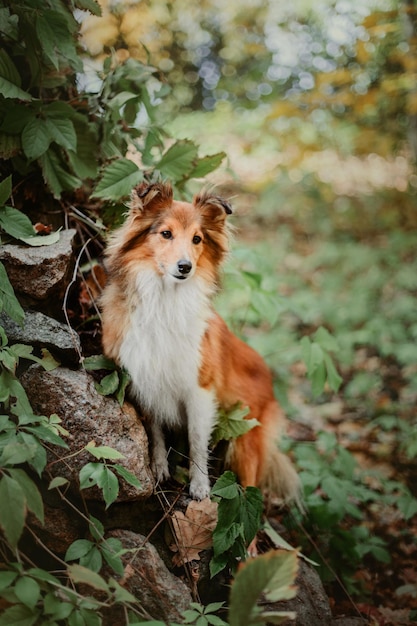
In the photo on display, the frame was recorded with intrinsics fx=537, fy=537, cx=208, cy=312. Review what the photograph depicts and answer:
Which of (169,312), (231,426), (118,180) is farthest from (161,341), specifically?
(118,180)

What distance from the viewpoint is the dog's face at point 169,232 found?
98.3 inches

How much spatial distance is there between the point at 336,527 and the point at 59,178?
2778mm

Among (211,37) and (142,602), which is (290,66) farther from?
(142,602)

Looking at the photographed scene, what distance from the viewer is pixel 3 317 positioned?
2.41m

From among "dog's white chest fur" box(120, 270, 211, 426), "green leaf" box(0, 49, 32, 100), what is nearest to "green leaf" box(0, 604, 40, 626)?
"dog's white chest fur" box(120, 270, 211, 426)

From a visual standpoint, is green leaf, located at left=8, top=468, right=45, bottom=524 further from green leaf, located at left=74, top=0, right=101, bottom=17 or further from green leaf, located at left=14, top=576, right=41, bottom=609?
green leaf, located at left=74, top=0, right=101, bottom=17

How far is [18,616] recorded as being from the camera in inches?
66.8

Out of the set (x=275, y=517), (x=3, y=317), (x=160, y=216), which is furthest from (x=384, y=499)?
(x=3, y=317)

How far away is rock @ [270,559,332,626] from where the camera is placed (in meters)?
2.74

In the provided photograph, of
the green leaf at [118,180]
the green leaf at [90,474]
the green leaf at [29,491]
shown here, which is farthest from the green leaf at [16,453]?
the green leaf at [118,180]

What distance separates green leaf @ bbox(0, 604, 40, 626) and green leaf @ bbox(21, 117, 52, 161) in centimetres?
189

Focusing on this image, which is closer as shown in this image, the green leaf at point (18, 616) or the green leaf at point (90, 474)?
the green leaf at point (18, 616)

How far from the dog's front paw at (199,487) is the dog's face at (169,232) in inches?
39.5

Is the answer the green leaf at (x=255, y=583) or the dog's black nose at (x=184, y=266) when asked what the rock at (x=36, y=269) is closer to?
the dog's black nose at (x=184, y=266)
